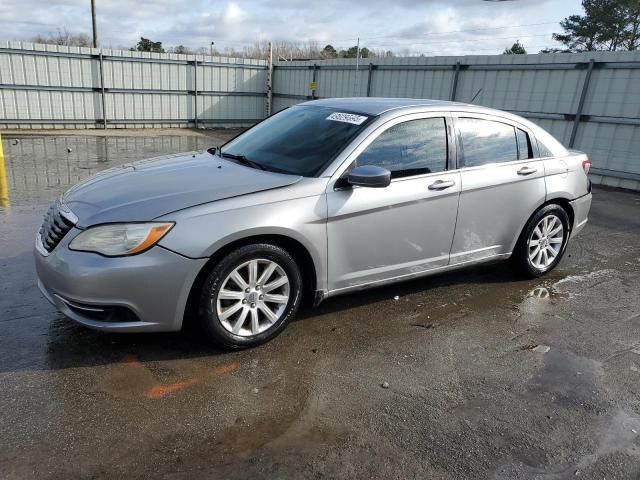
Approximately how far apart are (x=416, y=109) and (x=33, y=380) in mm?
3281

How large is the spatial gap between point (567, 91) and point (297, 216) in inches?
391

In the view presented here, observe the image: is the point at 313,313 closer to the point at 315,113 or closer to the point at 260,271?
the point at 260,271

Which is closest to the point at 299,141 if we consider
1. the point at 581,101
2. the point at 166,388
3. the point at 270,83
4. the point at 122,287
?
the point at 122,287

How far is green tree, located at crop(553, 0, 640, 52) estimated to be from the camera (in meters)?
29.9

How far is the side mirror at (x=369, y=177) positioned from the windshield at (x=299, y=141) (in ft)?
0.86

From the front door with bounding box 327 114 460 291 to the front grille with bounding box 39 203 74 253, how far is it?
1.71 meters

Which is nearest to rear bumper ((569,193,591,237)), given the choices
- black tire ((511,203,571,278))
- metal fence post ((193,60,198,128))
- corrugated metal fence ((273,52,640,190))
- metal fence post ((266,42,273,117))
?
black tire ((511,203,571,278))

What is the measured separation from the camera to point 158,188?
11.3 feet

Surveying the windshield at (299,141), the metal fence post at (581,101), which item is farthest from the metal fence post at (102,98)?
the windshield at (299,141)

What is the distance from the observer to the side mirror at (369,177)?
139 inches

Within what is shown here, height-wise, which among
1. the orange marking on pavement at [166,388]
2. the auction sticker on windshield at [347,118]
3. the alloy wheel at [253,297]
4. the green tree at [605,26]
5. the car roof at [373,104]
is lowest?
the orange marking on pavement at [166,388]

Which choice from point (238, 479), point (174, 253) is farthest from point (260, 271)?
point (238, 479)

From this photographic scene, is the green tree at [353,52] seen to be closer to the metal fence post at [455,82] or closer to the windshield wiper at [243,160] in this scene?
the metal fence post at [455,82]

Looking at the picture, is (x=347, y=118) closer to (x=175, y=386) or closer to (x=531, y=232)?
(x=531, y=232)
